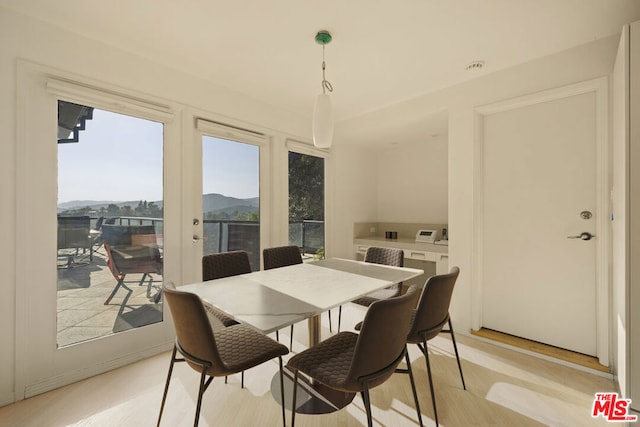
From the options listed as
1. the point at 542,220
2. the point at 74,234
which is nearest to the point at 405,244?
the point at 542,220

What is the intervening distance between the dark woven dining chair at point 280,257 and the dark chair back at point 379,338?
4.69 feet

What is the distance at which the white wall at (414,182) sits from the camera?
4.16m

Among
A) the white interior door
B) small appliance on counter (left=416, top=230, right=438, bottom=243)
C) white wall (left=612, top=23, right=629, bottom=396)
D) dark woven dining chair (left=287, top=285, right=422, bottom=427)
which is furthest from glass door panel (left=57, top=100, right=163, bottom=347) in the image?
white wall (left=612, top=23, right=629, bottom=396)

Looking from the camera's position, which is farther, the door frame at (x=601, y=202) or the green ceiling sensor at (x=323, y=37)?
the door frame at (x=601, y=202)

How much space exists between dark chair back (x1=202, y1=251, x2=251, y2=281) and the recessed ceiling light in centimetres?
258

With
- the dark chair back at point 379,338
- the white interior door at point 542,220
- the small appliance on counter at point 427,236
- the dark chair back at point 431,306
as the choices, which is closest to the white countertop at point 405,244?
the small appliance on counter at point 427,236

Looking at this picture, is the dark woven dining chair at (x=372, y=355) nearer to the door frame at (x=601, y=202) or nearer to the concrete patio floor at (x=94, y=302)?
the concrete patio floor at (x=94, y=302)

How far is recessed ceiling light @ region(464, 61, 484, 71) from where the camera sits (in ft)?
8.13

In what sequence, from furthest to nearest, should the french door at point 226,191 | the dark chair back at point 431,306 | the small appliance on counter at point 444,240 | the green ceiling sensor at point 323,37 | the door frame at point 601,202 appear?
the small appliance on counter at point 444,240 < the french door at point 226,191 < the door frame at point 601,202 < the green ceiling sensor at point 323,37 < the dark chair back at point 431,306

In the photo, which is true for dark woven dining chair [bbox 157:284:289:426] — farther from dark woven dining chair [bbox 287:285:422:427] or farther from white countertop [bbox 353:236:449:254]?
white countertop [bbox 353:236:449:254]

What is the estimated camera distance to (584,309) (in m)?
2.30

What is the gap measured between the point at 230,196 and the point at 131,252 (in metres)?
1.04

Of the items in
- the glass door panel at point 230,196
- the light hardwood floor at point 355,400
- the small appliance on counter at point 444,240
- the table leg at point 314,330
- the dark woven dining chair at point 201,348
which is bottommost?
the light hardwood floor at point 355,400

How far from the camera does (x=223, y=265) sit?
227cm
